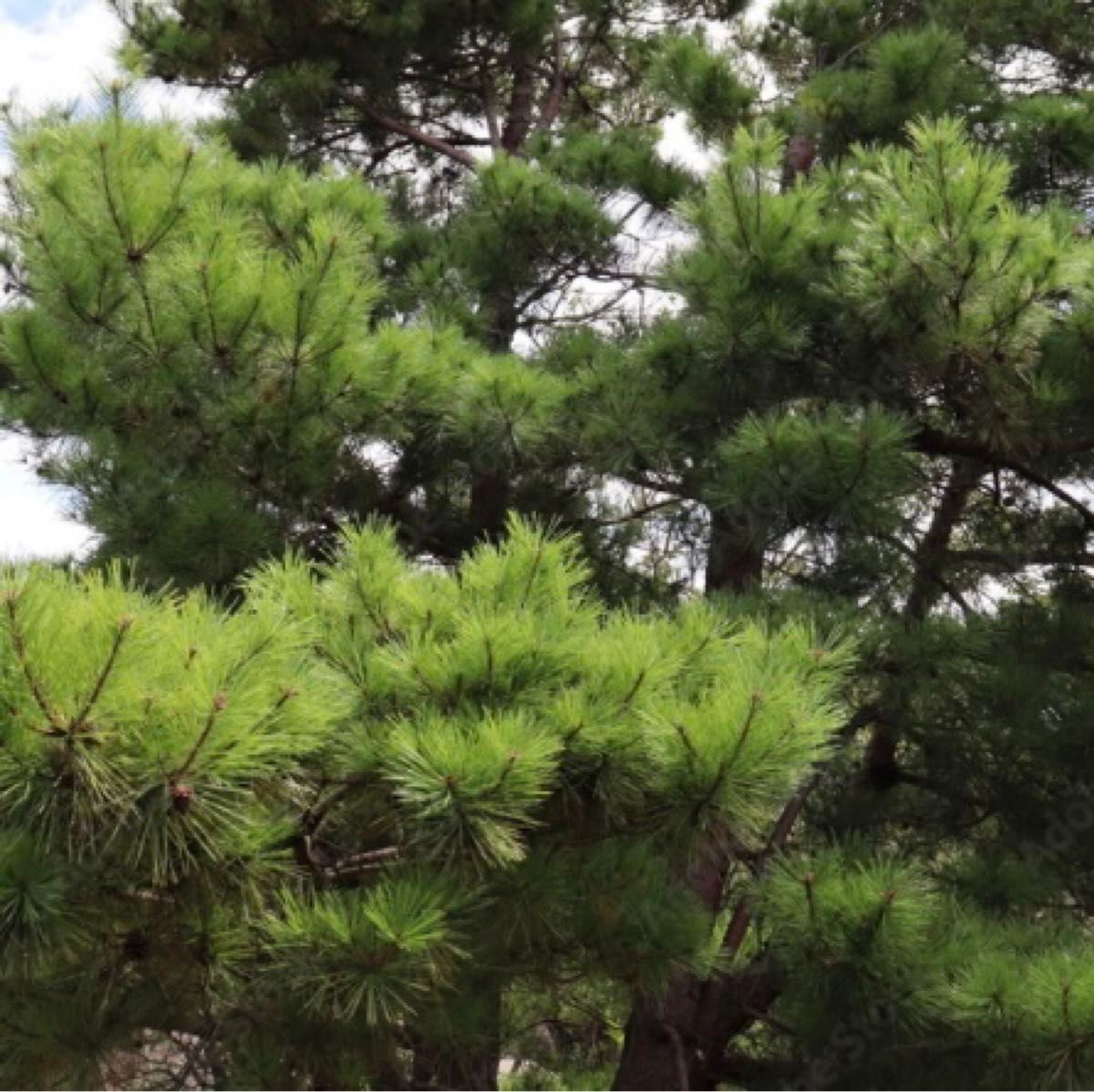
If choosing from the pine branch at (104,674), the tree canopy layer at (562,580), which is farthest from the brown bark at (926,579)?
the pine branch at (104,674)

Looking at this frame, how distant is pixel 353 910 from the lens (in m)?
1.78

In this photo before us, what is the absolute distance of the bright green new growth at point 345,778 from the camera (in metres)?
1.45

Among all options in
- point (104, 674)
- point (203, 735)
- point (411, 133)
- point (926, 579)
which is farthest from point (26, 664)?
point (411, 133)

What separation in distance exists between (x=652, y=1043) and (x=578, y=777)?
1931 mm

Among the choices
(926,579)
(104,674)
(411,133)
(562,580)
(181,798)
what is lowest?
(181,798)

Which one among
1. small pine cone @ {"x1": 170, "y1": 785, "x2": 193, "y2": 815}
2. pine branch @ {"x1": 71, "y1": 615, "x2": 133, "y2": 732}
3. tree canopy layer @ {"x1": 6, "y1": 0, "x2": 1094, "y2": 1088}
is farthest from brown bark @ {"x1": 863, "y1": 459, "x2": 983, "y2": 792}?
pine branch @ {"x1": 71, "y1": 615, "x2": 133, "y2": 732}

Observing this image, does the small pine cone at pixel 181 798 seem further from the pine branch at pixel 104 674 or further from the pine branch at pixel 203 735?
the pine branch at pixel 104 674

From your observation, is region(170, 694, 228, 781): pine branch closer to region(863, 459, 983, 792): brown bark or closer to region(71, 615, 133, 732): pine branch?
region(71, 615, 133, 732): pine branch

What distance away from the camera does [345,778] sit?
1852 millimetres

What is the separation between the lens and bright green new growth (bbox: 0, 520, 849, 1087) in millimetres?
1453

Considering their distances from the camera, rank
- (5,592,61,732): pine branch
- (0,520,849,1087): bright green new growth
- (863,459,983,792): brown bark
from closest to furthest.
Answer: (5,592,61,732): pine branch
(0,520,849,1087): bright green new growth
(863,459,983,792): brown bark

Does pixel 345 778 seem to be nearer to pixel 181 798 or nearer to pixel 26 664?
pixel 181 798

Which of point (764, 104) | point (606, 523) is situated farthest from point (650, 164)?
point (606, 523)

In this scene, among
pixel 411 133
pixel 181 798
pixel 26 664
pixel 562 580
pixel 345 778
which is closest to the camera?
pixel 26 664
